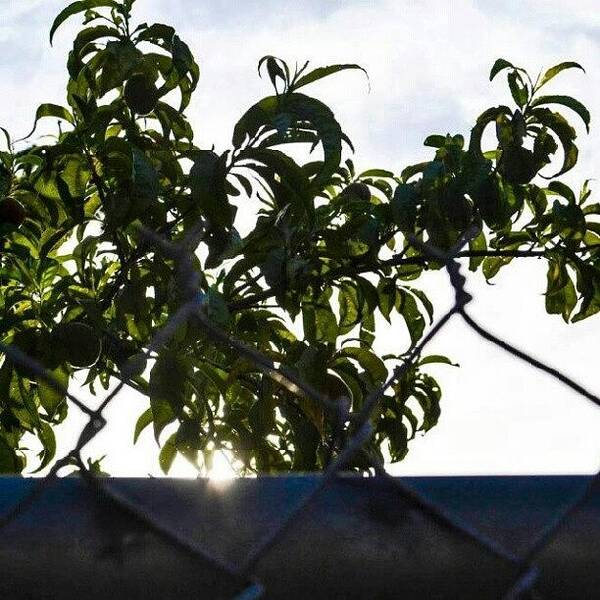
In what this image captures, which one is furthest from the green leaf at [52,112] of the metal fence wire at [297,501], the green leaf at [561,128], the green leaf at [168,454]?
the metal fence wire at [297,501]

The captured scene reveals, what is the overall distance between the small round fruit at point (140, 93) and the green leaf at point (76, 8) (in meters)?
0.16

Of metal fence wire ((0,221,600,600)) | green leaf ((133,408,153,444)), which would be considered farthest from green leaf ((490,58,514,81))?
metal fence wire ((0,221,600,600))

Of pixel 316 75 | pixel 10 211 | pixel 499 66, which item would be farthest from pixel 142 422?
pixel 499 66

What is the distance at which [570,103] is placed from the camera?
2.06 meters

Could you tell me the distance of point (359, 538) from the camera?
0.44m

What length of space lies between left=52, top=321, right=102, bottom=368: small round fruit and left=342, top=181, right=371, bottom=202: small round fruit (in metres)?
0.64

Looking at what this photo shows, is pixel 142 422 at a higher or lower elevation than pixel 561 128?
lower

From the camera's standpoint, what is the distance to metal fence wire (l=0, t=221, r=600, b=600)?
1.33 ft

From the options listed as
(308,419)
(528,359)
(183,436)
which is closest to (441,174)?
(308,419)

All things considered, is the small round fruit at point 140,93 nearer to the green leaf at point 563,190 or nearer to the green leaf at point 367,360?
the green leaf at point 367,360

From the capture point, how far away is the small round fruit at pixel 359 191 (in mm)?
2234

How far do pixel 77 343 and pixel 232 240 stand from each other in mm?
262

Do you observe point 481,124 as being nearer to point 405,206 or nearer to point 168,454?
point 405,206

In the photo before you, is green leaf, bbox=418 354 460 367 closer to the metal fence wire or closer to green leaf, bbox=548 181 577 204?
green leaf, bbox=548 181 577 204
